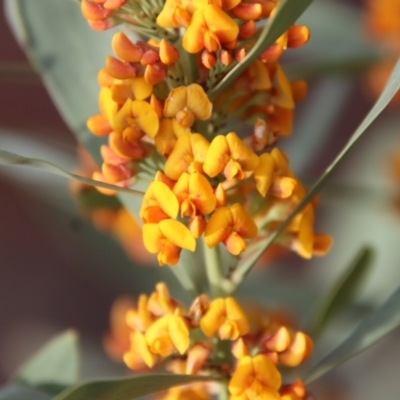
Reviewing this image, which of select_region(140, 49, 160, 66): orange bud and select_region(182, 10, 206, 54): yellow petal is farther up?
select_region(182, 10, 206, 54): yellow petal

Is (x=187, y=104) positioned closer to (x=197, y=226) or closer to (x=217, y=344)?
(x=197, y=226)

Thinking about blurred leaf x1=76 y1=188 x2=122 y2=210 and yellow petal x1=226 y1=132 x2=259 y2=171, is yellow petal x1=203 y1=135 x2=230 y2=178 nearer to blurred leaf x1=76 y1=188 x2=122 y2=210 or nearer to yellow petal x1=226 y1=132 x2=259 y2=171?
yellow petal x1=226 y1=132 x2=259 y2=171

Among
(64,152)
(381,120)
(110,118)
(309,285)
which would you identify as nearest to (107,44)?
(110,118)

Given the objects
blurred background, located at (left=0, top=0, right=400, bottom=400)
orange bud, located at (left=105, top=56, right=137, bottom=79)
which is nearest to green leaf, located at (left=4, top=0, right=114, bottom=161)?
blurred background, located at (left=0, top=0, right=400, bottom=400)

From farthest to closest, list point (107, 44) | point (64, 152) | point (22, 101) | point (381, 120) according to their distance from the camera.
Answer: point (22, 101) < point (381, 120) < point (64, 152) < point (107, 44)

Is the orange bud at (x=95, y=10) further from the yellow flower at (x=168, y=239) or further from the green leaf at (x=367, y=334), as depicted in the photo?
the green leaf at (x=367, y=334)

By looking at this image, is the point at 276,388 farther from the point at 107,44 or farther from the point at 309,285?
the point at 309,285
